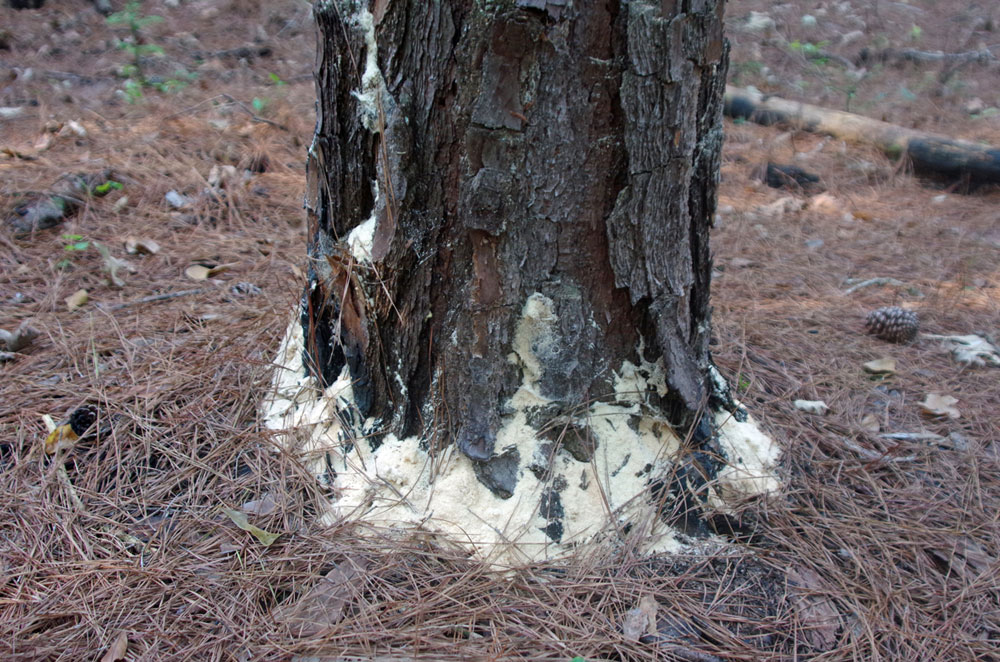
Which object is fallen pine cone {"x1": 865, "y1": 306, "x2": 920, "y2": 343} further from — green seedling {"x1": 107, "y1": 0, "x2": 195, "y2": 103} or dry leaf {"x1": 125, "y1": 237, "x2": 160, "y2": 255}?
green seedling {"x1": 107, "y1": 0, "x2": 195, "y2": 103}

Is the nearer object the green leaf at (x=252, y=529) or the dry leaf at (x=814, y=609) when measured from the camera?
the dry leaf at (x=814, y=609)

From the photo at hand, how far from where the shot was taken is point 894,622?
4.18 feet

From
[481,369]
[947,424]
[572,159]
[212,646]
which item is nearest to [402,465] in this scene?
[481,369]

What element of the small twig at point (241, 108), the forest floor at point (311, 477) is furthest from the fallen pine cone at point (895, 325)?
the small twig at point (241, 108)

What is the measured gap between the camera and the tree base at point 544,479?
53.7 inches

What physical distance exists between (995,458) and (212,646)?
1.92m

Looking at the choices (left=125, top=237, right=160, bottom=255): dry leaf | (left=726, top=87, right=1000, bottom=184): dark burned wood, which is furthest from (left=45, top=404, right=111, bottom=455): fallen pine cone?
(left=726, top=87, right=1000, bottom=184): dark burned wood

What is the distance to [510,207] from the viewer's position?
1255 millimetres

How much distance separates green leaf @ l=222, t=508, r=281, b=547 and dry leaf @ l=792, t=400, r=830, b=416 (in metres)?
1.44

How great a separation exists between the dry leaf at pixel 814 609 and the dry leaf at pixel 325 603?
855 millimetres

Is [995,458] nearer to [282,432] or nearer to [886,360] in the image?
[886,360]

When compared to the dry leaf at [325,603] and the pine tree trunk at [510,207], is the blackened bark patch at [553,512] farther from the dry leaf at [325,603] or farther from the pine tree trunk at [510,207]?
the dry leaf at [325,603]

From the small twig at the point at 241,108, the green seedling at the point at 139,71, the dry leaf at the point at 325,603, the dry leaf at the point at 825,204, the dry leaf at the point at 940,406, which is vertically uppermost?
the green seedling at the point at 139,71

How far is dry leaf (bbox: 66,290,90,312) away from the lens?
7.35 feet
